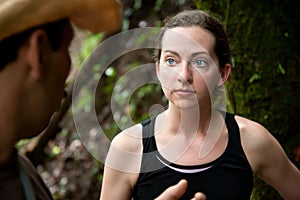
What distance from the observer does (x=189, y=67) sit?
215cm

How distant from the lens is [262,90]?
3256mm

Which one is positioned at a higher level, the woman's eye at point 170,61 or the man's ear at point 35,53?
the man's ear at point 35,53

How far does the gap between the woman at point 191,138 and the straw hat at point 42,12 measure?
755 mm

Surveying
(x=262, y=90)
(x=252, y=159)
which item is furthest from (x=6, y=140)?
(x=262, y=90)

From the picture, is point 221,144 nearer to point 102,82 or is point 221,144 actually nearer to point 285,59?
point 285,59

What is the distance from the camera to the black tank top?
217 centimetres

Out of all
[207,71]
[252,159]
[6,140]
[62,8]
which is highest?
[62,8]

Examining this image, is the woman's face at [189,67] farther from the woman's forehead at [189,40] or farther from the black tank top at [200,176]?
the black tank top at [200,176]

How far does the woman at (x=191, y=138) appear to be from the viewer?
2.17 metres

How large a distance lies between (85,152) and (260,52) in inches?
128

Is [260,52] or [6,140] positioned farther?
[260,52]

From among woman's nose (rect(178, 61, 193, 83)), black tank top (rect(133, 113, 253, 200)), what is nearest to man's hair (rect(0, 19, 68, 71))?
woman's nose (rect(178, 61, 193, 83))

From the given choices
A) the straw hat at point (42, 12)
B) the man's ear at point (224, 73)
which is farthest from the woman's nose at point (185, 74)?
the straw hat at point (42, 12)

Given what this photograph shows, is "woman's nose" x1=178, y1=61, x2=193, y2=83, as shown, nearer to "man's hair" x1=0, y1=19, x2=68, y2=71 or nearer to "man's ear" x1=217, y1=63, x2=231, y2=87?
"man's ear" x1=217, y1=63, x2=231, y2=87
